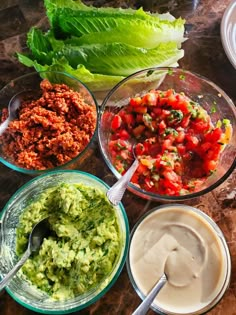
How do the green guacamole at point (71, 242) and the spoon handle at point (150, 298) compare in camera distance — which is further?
the green guacamole at point (71, 242)

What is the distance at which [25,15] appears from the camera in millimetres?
2180

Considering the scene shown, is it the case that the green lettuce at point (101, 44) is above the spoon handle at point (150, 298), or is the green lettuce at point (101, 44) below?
above

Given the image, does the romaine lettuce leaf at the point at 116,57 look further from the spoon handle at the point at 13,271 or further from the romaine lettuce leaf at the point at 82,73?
the spoon handle at the point at 13,271

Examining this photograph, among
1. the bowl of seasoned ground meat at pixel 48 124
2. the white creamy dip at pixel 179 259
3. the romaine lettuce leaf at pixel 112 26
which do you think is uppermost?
the romaine lettuce leaf at pixel 112 26

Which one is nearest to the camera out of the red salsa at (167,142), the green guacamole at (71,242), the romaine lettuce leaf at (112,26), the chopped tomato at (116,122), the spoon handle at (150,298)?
the spoon handle at (150,298)

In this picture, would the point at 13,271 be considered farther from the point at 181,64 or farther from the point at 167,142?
the point at 181,64

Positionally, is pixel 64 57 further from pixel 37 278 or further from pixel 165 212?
pixel 37 278

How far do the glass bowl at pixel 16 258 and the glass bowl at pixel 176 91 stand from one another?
0.18 metres

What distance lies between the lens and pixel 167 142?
1689mm

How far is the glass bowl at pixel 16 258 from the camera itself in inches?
59.2

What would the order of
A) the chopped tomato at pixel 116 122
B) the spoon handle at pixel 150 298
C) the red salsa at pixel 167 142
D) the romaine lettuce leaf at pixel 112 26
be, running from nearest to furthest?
1. the spoon handle at pixel 150 298
2. the red salsa at pixel 167 142
3. the chopped tomato at pixel 116 122
4. the romaine lettuce leaf at pixel 112 26

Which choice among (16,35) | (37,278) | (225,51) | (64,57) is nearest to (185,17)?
(225,51)

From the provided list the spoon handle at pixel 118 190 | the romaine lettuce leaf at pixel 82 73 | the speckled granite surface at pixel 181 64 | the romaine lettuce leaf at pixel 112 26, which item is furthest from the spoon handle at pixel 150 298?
the romaine lettuce leaf at pixel 112 26

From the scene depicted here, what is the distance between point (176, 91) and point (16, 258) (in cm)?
90
